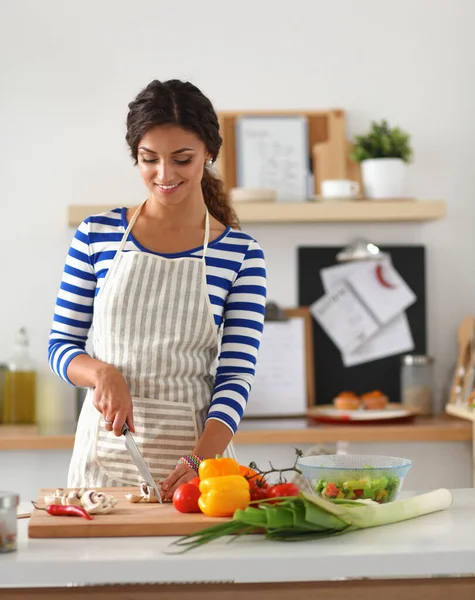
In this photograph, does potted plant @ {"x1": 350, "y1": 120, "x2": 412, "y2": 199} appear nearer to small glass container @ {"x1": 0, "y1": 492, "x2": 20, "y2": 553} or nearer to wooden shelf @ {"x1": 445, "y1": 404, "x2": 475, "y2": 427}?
wooden shelf @ {"x1": 445, "y1": 404, "x2": 475, "y2": 427}

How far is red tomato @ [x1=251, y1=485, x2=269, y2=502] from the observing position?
1.41 meters

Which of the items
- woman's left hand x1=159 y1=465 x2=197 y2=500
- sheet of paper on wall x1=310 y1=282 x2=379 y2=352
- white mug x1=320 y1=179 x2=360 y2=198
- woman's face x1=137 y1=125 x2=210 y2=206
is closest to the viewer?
woman's left hand x1=159 y1=465 x2=197 y2=500

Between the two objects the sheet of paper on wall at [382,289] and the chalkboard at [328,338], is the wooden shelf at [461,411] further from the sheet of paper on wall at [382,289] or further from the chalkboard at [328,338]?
the sheet of paper on wall at [382,289]

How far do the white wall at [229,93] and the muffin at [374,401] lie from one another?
36cm

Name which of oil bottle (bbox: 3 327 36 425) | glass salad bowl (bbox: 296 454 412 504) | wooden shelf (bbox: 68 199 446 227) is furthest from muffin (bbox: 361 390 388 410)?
glass salad bowl (bbox: 296 454 412 504)

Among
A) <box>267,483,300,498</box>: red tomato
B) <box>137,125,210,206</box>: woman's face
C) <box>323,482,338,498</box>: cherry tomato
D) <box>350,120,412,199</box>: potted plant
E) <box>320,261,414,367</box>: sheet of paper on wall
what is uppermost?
<box>350,120,412,199</box>: potted plant

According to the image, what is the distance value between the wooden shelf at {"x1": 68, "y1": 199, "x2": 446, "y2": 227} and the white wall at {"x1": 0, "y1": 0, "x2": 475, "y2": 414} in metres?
0.20

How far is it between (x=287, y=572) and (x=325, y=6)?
2638 mm

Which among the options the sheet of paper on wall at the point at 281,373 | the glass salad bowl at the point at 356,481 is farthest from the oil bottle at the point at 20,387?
the glass salad bowl at the point at 356,481

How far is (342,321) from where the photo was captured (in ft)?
11.2

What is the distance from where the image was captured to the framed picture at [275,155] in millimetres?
3332

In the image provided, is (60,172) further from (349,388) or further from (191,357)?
(191,357)

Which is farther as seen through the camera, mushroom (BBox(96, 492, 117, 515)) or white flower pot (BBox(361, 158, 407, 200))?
white flower pot (BBox(361, 158, 407, 200))

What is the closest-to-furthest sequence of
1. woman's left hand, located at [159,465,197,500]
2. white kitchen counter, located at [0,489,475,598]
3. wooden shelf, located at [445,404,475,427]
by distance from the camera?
white kitchen counter, located at [0,489,475,598] < woman's left hand, located at [159,465,197,500] < wooden shelf, located at [445,404,475,427]
